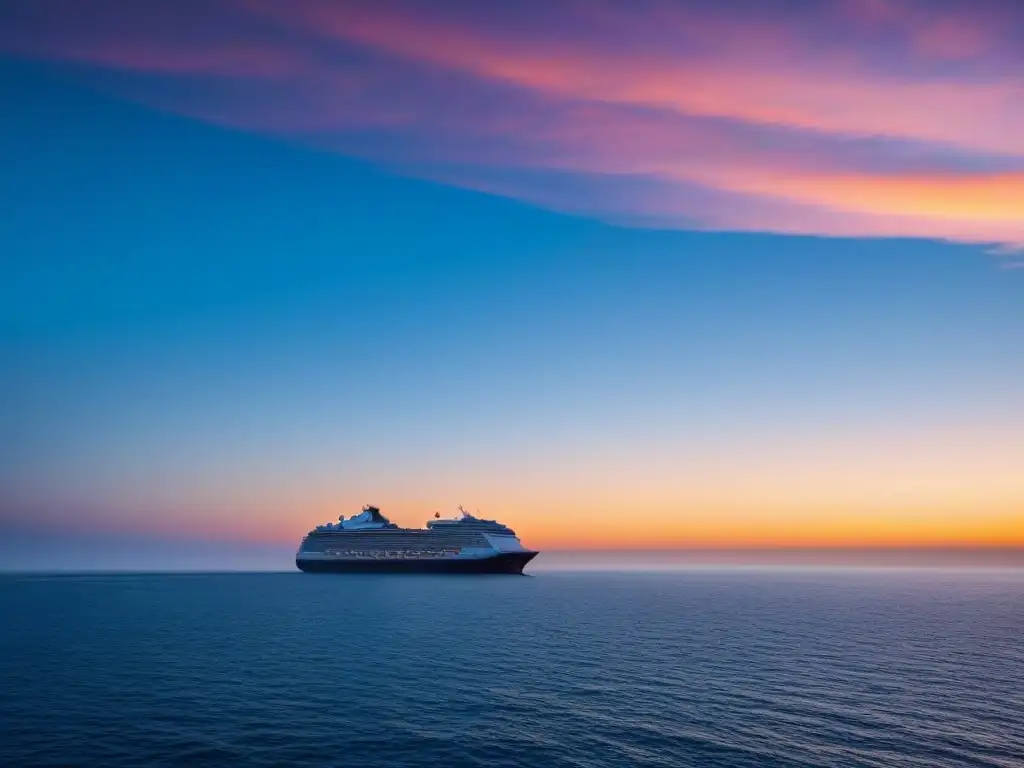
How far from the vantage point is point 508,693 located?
150 feet

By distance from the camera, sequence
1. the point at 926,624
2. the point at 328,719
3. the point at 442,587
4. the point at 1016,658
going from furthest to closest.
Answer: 1. the point at 442,587
2. the point at 926,624
3. the point at 1016,658
4. the point at 328,719

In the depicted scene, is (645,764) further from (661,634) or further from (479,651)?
(661,634)

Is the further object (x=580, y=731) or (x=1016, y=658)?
(x=1016, y=658)

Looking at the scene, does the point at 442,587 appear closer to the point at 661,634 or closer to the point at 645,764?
the point at 661,634

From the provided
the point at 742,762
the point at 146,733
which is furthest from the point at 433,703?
the point at 742,762

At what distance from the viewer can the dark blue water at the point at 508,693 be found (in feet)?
110

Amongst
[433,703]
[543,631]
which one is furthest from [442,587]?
[433,703]

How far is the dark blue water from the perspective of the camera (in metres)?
33.7

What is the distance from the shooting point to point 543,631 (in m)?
79.3

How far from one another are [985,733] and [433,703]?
31602 mm

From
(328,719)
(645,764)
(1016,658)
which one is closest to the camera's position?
(645,764)

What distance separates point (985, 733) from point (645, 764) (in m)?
20.6

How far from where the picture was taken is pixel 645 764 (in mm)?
31203

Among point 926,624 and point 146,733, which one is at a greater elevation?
point 146,733
